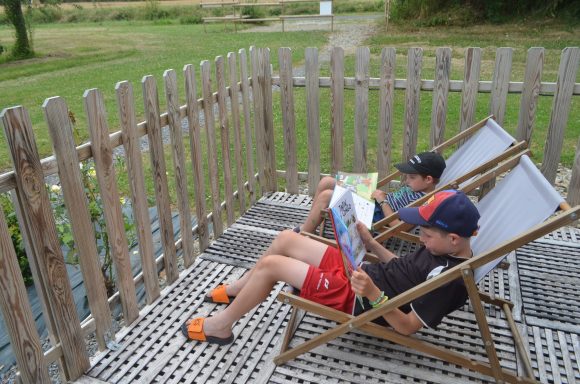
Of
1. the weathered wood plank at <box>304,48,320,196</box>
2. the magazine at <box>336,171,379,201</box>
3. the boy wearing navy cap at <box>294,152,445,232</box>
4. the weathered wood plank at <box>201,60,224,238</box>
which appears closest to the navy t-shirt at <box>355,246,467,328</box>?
the boy wearing navy cap at <box>294,152,445,232</box>

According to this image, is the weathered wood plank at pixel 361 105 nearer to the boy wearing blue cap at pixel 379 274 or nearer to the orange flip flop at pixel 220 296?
the boy wearing blue cap at pixel 379 274

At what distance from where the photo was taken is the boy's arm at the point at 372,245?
9.23 ft

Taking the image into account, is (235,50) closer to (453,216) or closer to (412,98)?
(412,98)

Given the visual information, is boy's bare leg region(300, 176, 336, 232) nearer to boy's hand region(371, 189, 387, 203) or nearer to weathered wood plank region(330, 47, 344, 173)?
boy's hand region(371, 189, 387, 203)

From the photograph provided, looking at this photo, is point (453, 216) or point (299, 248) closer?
point (453, 216)

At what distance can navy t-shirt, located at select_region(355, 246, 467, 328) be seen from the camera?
2.34 metres

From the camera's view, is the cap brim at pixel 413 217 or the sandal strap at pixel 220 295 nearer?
the cap brim at pixel 413 217

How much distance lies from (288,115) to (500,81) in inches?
78.3

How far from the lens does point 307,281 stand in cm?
261

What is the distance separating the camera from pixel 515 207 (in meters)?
2.69

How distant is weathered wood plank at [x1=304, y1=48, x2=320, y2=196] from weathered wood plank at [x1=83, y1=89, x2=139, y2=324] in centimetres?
241

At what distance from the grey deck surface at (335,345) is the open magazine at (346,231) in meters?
0.55

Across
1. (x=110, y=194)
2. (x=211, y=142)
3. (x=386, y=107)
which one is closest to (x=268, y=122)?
(x=211, y=142)

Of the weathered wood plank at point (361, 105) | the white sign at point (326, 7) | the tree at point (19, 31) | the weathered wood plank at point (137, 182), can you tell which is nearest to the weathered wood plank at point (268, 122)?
the weathered wood plank at point (361, 105)
